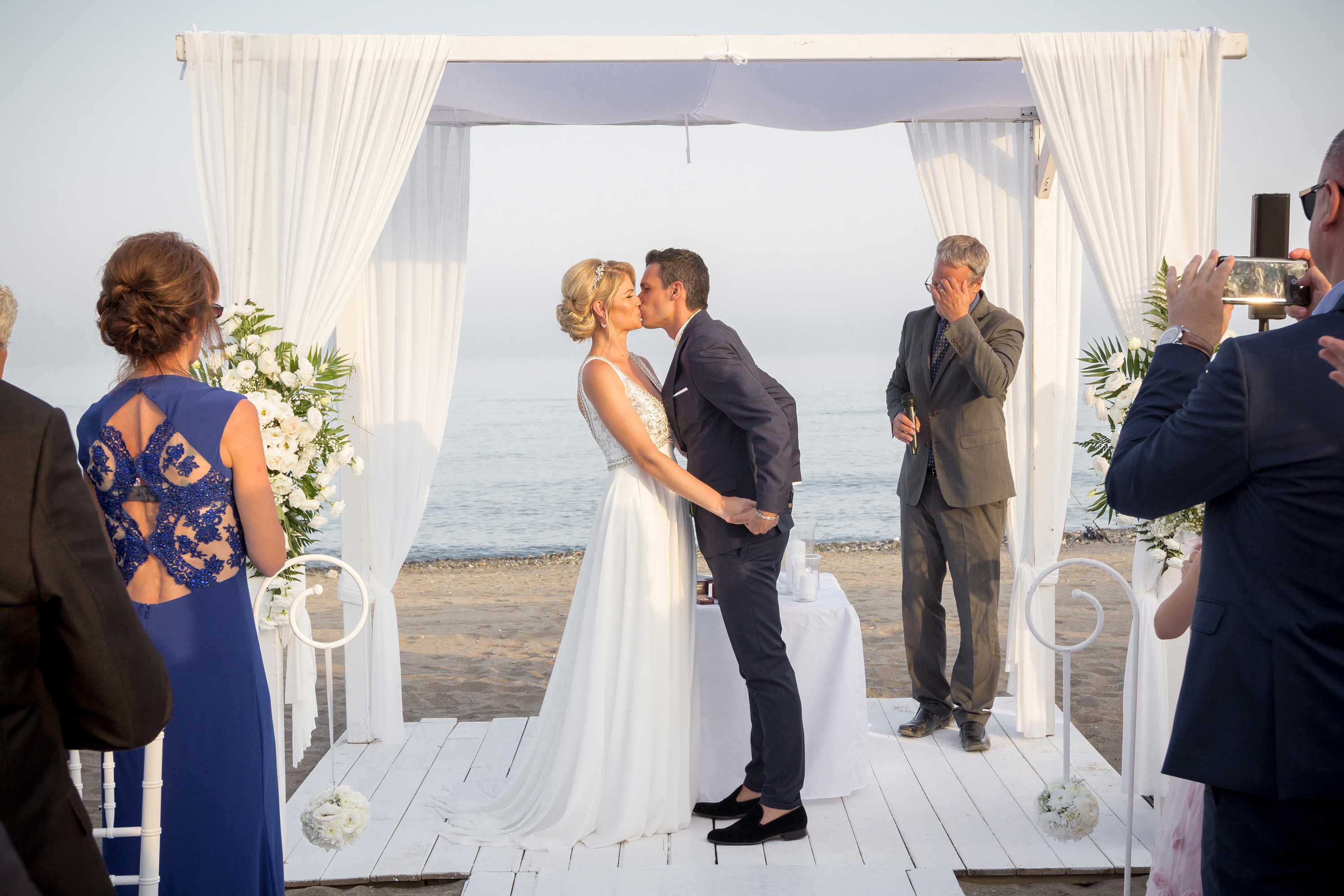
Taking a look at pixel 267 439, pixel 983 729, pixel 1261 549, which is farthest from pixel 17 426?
pixel 983 729

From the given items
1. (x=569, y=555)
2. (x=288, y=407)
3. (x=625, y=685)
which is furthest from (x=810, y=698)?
(x=569, y=555)

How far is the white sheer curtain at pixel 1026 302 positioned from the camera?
15.0 feet

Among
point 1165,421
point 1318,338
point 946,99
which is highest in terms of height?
point 946,99

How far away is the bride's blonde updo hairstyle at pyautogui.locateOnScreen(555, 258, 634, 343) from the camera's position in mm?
3496

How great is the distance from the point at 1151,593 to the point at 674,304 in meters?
2.01

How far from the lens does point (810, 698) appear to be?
3.72 metres

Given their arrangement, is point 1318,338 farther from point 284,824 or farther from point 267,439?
point 284,824

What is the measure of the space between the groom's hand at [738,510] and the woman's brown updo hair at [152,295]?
67.9 inches

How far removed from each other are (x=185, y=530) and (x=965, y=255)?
3.08 m

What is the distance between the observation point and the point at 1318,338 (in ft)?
4.79

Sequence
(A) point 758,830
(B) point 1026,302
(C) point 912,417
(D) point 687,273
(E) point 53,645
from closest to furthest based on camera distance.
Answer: (E) point 53,645 → (A) point 758,830 → (D) point 687,273 → (C) point 912,417 → (B) point 1026,302

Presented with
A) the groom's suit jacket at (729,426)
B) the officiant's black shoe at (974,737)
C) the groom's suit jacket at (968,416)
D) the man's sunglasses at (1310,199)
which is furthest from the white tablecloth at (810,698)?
the man's sunglasses at (1310,199)

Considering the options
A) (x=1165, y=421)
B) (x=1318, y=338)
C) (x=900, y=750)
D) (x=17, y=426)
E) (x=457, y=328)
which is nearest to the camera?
(x=17, y=426)

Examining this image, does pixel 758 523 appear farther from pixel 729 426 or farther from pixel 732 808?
pixel 732 808
